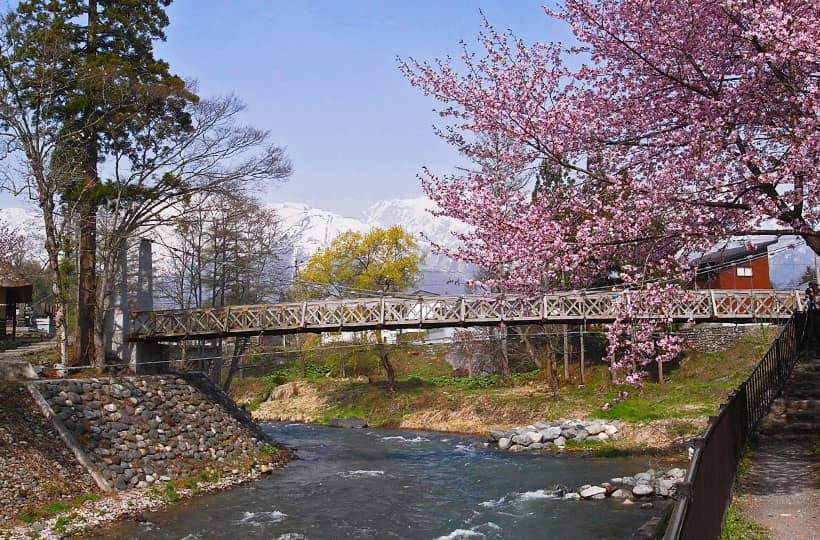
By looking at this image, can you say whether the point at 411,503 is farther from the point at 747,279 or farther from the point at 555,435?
the point at 747,279

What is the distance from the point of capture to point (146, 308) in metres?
27.2

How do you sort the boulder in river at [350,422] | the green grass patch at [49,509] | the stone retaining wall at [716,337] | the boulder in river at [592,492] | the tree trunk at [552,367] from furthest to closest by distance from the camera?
the boulder in river at [350,422] → the stone retaining wall at [716,337] → the tree trunk at [552,367] → the boulder in river at [592,492] → the green grass patch at [49,509]

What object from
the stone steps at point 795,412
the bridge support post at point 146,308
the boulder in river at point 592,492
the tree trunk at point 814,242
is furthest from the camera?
the bridge support post at point 146,308

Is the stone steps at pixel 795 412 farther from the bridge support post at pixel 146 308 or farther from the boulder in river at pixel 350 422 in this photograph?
the boulder in river at pixel 350 422

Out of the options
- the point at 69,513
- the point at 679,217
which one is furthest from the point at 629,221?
the point at 69,513

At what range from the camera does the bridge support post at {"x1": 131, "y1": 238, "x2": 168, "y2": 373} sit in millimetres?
26219

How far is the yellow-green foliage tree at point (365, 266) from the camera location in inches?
1645

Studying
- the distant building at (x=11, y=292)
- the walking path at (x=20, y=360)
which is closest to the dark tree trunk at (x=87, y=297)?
the walking path at (x=20, y=360)

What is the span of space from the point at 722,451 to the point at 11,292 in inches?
1103

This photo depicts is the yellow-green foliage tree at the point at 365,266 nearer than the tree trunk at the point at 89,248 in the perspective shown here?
No

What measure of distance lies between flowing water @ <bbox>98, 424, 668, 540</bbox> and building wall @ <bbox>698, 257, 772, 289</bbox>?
19.8 meters

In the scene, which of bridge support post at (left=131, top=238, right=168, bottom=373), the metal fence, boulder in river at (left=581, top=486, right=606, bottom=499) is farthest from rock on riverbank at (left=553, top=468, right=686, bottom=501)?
bridge support post at (left=131, top=238, right=168, bottom=373)

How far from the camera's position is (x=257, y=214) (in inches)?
1475

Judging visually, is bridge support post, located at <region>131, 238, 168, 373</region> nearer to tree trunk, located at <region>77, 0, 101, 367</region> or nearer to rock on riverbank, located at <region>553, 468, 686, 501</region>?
tree trunk, located at <region>77, 0, 101, 367</region>
